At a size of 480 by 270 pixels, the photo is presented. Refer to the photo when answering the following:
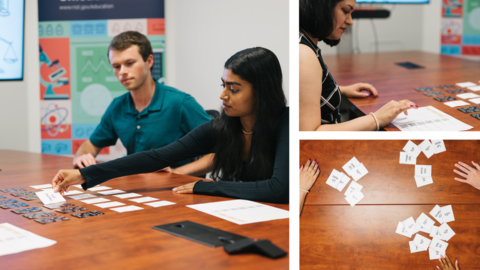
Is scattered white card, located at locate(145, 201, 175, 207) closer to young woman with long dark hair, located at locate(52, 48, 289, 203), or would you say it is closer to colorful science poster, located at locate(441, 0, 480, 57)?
young woman with long dark hair, located at locate(52, 48, 289, 203)

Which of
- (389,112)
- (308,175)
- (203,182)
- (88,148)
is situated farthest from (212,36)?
(308,175)

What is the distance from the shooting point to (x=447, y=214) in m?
1.16

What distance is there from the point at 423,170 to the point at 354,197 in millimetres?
188

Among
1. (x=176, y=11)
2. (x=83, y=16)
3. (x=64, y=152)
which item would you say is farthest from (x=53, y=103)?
(x=176, y=11)

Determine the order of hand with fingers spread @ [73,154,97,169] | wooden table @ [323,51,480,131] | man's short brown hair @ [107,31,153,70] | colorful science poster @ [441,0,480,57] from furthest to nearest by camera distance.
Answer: colorful science poster @ [441,0,480,57] → man's short brown hair @ [107,31,153,70] → hand with fingers spread @ [73,154,97,169] → wooden table @ [323,51,480,131]

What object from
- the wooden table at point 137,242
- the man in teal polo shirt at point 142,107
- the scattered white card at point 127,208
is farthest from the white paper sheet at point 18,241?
the man in teal polo shirt at point 142,107

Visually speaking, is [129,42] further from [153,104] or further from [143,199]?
[143,199]

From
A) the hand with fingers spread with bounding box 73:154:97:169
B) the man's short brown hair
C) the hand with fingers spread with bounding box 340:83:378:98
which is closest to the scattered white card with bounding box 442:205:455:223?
the hand with fingers spread with bounding box 340:83:378:98

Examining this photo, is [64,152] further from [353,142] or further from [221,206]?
[353,142]

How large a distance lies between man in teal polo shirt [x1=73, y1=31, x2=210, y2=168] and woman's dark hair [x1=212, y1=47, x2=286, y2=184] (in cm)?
58

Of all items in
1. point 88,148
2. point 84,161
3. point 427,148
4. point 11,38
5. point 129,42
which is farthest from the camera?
point 11,38

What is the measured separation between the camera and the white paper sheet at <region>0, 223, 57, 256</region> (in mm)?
993

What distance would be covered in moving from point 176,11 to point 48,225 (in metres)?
2.64

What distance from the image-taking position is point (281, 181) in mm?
1402
